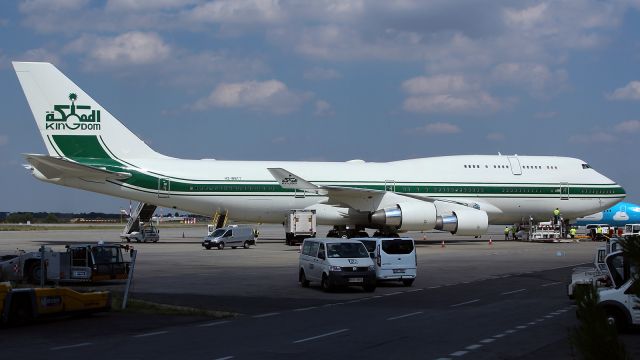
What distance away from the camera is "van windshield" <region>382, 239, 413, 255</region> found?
1025 inches

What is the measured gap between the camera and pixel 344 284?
2342 cm

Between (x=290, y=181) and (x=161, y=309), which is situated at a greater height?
(x=290, y=181)

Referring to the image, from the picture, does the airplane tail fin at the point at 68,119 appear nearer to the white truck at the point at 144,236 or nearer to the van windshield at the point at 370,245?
the white truck at the point at 144,236

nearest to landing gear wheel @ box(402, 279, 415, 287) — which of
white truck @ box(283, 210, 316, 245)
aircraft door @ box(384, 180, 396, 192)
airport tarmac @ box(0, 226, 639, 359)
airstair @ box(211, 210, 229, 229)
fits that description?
airport tarmac @ box(0, 226, 639, 359)

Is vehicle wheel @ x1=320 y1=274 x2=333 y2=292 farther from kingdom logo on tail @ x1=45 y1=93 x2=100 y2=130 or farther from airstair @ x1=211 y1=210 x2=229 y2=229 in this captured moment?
kingdom logo on tail @ x1=45 y1=93 x2=100 y2=130

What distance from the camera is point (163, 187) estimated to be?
156 ft

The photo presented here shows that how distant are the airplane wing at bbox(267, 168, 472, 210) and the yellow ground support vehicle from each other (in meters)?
28.3

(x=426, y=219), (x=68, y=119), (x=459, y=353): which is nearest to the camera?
(x=459, y=353)

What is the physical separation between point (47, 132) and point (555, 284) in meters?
31.9

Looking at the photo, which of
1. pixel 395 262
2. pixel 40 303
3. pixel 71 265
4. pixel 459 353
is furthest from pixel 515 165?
pixel 459 353

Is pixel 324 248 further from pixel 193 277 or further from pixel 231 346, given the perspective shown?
pixel 231 346

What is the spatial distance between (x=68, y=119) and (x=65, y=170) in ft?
12.2

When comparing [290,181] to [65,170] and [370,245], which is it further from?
[370,245]

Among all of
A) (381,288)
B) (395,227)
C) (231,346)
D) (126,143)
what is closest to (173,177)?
(126,143)
